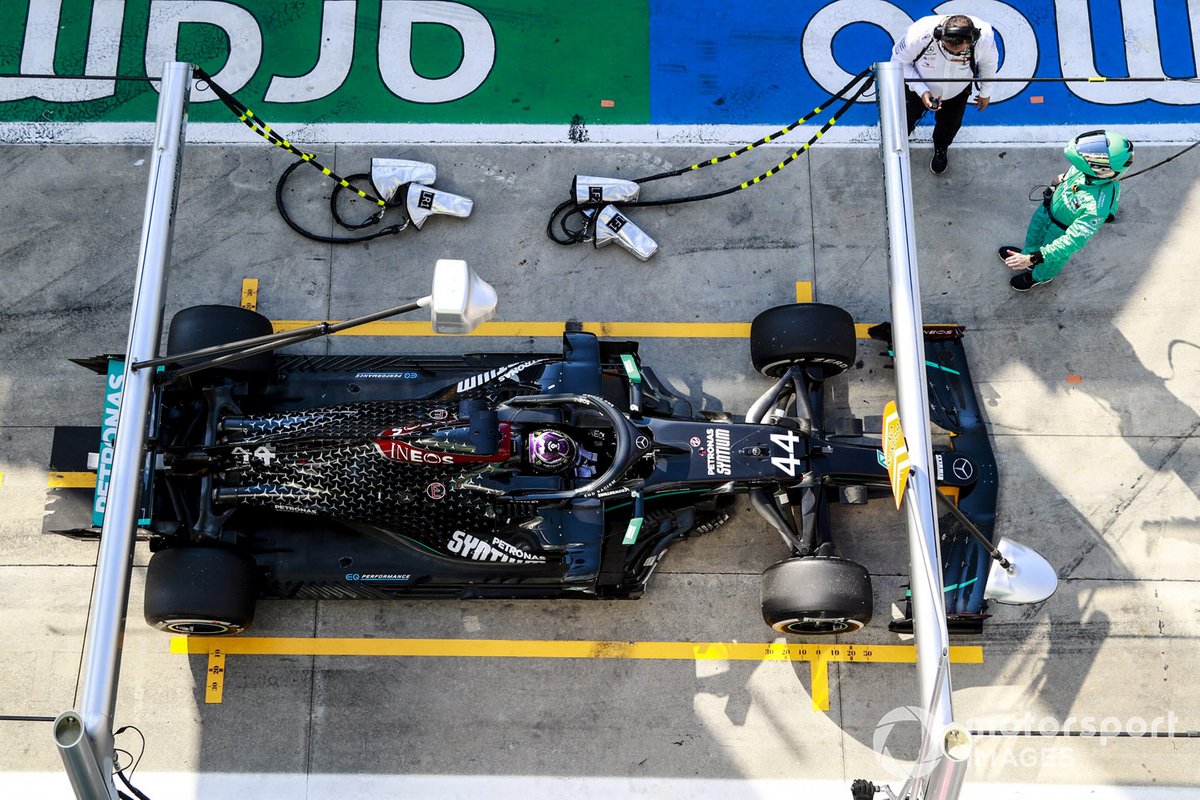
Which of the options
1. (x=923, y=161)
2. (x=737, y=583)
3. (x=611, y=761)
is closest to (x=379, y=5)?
(x=923, y=161)

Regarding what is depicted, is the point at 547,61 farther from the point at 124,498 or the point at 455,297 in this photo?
the point at 124,498

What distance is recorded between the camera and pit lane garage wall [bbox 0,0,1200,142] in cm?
818

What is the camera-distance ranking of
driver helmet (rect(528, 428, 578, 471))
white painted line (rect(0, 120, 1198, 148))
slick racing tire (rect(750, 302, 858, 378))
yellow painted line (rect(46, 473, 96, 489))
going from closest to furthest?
1. driver helmet (rect(528, 428, 578, 471))
2. slick racing tire (rect(750, 302, 858, 378))
3. yellow painted line (rect(46, 473, 96, 489))
4. white painted line (rect(0, 120, 1198, 148))

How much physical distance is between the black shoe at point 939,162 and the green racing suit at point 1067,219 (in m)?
0.85

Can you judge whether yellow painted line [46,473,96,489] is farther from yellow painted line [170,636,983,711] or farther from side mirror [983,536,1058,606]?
side mirror [983,536,1058,606]

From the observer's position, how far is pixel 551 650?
7059 millimetres

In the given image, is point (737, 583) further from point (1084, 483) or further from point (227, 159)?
point (227, 159)

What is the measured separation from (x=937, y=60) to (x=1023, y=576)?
11.4ft

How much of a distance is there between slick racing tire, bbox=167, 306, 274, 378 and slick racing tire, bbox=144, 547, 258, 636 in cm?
112

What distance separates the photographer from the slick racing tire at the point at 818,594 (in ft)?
21.0

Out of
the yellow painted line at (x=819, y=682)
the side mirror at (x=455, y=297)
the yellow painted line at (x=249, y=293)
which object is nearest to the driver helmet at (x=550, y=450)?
the side mirror at (x=455, y=297)

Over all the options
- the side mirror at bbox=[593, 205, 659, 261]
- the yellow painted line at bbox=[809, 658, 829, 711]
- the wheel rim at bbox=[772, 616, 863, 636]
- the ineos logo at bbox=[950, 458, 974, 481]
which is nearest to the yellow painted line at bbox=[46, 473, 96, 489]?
the side mirror at bbox=[593, 205, 659, 261]

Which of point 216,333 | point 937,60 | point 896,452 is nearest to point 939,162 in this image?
point 937,60

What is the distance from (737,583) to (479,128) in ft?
12.8
